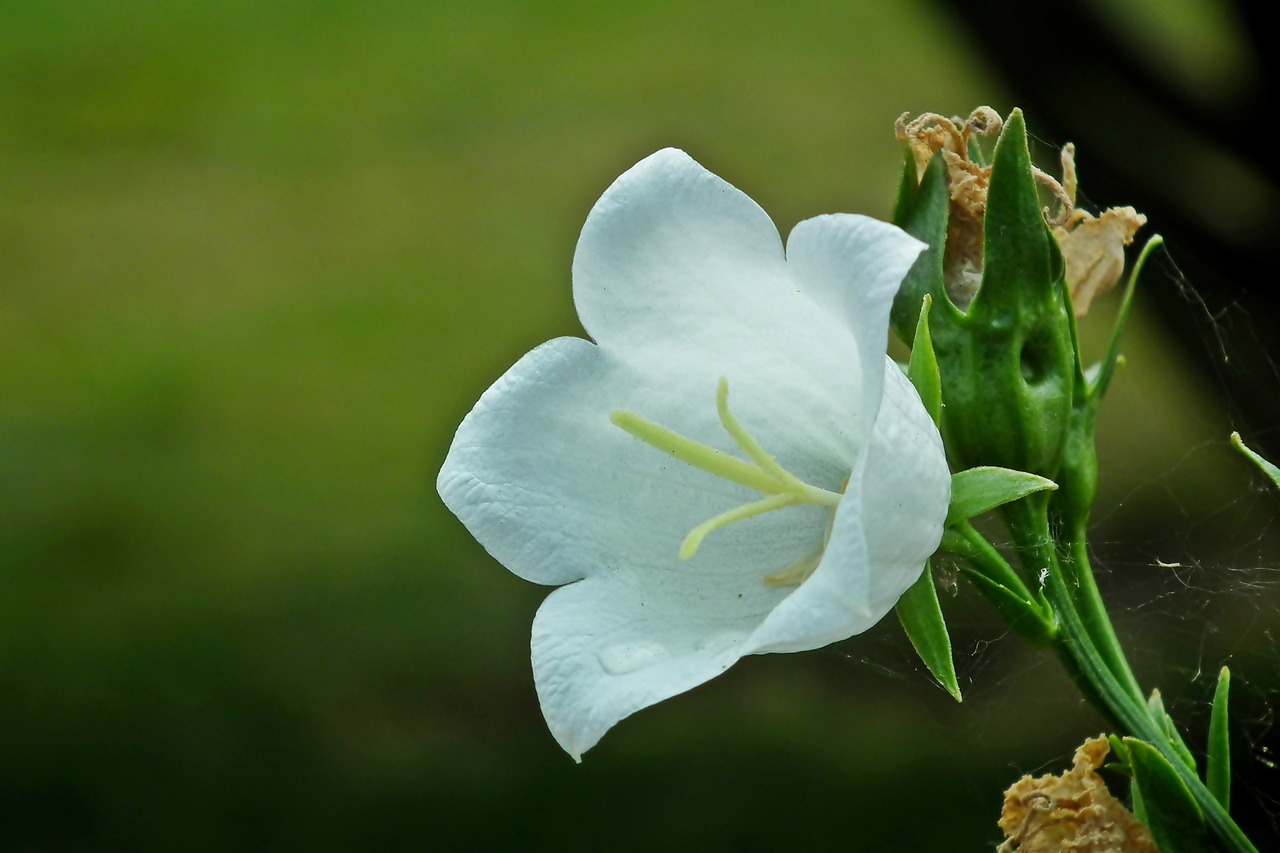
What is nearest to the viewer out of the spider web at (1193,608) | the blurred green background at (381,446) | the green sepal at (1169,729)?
the green sepal at (1169,729)

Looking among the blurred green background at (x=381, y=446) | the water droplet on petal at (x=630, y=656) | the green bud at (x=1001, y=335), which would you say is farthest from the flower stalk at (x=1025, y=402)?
the blurred green background at (x=381, y=446)

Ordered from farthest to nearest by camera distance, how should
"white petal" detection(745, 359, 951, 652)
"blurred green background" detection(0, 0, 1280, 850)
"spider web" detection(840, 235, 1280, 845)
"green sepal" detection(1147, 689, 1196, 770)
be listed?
"blurred green background" detection(0, 0, 1280, 850), "spider web" detection(840, 235, 1280, 845), "green sepal" detection(1147, 689, 1196, 770), "white petal" detection(745, 359, 951, 652)

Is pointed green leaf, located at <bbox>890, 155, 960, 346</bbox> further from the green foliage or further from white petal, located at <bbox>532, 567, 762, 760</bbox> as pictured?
the green foliage

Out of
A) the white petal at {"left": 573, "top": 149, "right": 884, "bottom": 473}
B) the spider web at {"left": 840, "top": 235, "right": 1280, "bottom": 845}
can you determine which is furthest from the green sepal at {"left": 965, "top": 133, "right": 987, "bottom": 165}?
the spider web at {"left": 840, "top": 235, "right": 1280, "bottom": 845}

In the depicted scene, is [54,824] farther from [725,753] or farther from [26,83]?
[26,83]

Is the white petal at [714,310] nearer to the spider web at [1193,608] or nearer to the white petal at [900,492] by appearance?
the white petal at [900,492]

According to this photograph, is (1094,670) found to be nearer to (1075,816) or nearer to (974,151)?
(1075,816)
